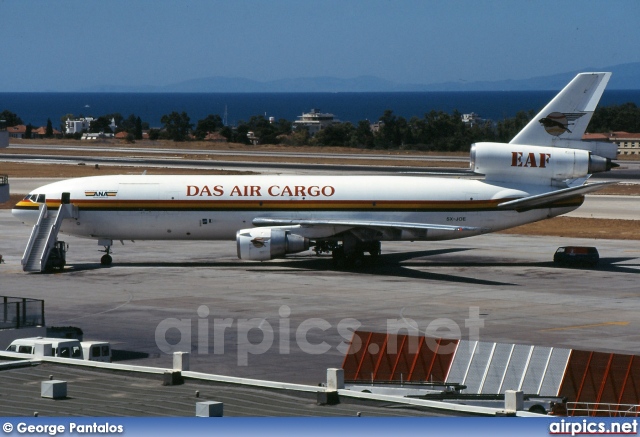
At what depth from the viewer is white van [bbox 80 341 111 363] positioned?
33625mm

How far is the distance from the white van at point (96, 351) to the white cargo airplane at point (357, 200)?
1083 inches

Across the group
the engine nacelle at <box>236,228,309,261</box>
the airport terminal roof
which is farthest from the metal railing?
the engine nacelle at <box>236,228,309,261</box>

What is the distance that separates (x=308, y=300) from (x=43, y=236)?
1925 cm

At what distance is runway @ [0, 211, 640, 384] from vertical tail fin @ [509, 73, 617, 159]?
7.40 metres

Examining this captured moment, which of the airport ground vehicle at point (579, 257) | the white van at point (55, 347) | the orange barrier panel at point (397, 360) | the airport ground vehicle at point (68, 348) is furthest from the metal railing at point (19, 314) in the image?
the airport ground vehicle at point (579, 257)

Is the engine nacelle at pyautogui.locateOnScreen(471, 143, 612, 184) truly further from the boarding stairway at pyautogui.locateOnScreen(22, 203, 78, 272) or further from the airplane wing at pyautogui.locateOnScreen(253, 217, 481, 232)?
the boarding stairway at pyautogui.locateOnScreen(22, 203, 78, 272)

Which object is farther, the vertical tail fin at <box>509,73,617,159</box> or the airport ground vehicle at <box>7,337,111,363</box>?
the vertical tail fin at <box>509,73,617,159</box>

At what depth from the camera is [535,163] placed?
64.7 m

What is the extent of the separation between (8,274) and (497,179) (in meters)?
29.0

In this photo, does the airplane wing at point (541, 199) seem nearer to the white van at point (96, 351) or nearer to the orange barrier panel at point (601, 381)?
the orange barrier panel at point (601, 381)

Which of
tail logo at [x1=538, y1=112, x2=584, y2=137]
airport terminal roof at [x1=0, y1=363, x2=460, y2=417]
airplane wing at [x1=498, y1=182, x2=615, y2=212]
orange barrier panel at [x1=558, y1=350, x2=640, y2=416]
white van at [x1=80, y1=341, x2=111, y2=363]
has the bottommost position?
white van at [x1=80, y1=341, x2=111, y2=363]

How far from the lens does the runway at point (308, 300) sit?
41.7 m

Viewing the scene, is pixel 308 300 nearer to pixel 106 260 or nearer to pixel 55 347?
pixel 106 260

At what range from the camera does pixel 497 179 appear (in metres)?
65.3
